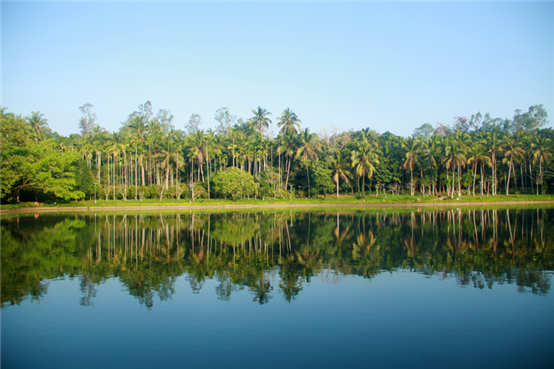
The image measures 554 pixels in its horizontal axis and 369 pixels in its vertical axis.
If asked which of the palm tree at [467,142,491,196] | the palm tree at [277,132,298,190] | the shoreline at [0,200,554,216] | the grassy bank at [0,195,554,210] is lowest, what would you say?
the shoreline at [0,200,554,216]

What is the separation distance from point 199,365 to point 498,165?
90.4m

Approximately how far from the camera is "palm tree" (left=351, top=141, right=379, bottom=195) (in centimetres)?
7856

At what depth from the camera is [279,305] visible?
484 inches

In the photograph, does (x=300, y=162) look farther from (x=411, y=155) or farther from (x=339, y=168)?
(x=411, y=155)

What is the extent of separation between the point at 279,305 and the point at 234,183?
57.8 m

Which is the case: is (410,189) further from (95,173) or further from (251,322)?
(251,322)

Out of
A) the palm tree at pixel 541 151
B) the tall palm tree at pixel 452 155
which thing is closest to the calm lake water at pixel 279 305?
the tall palm tree at pixel 452 155

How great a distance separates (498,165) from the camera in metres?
83.8

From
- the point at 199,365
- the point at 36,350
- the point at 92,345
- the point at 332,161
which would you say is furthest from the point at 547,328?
the point at 332,161

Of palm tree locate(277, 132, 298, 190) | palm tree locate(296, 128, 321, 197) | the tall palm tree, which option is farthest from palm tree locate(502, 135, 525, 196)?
palm tree locate(277, 132, 298, 190)

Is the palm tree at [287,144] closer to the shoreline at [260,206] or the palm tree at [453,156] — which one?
the shoreline at [260,206]

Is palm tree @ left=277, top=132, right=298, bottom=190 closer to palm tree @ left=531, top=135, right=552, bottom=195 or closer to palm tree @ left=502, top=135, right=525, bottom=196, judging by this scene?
palm tree @ left=502, top=135, right=525, bottom=196

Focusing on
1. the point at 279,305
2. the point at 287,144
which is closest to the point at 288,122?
the point at 287,144

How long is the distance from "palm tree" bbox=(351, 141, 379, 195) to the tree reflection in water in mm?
47512
